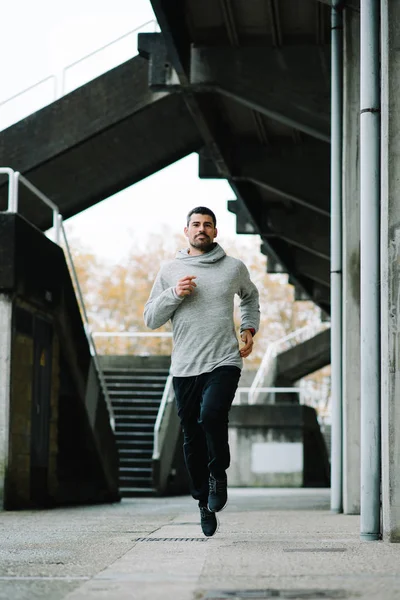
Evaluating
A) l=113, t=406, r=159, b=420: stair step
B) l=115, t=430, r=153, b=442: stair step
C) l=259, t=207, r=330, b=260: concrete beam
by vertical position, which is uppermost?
l=259, t=207, r=330, b=260: concrete beam

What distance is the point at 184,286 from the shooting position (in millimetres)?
6273

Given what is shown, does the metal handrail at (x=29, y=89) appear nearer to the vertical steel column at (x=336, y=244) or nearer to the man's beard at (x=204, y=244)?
the vertical steel column at (x=336, y=244)

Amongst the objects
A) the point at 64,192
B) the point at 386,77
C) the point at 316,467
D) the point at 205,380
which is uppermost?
the point at 64,192

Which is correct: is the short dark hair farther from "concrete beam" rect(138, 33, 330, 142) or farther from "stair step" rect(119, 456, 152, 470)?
"stair step" rect(119, 456, 152, 470)

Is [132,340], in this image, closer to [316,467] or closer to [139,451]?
[316,467]

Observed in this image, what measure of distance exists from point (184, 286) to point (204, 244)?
42cm

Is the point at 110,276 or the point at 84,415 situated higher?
the point at 110,276

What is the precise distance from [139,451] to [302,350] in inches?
718

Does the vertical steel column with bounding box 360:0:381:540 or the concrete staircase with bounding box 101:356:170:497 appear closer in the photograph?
the vertical steel column with bounding box 360:0:381:540

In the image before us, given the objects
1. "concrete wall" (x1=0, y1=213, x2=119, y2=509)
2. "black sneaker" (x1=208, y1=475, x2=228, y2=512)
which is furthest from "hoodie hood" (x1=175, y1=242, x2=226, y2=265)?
"concrete wall" (x1=0, y1=213, x2=119, y2=509)

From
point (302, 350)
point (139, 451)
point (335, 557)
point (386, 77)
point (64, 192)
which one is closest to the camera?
point (335, 557)

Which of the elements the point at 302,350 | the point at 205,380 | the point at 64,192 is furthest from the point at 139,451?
the point at 302,350

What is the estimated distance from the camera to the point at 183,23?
47.0ft

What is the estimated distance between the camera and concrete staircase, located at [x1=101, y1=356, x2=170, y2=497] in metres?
19.6
